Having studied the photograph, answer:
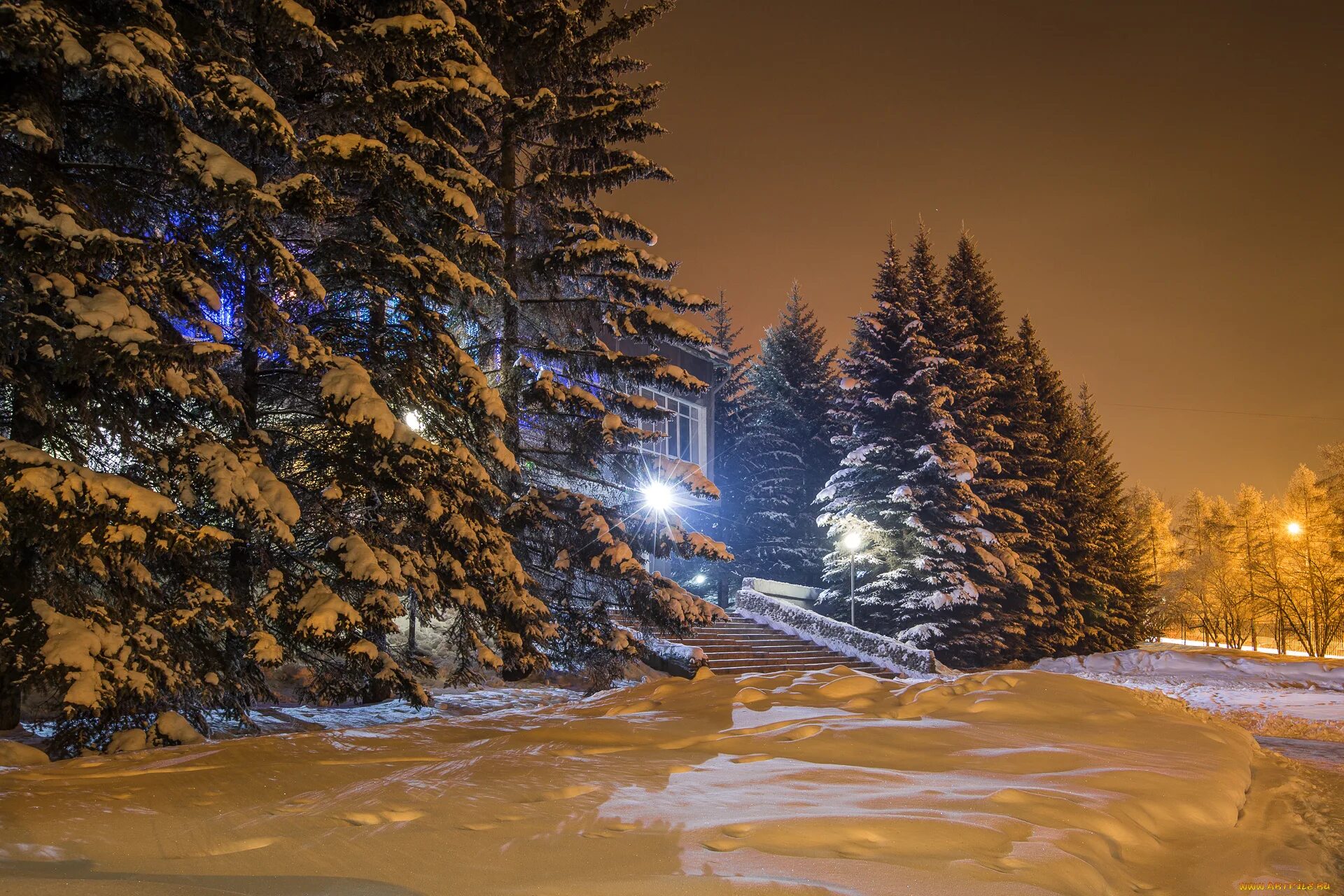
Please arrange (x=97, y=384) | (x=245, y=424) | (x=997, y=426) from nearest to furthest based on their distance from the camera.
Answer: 1. (x=97, y=384)
2. (x=245, y=424)
3. (x=997, y=426)

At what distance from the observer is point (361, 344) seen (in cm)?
912

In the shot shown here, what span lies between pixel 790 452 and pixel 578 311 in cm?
2445

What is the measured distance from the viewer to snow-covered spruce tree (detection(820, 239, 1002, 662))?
2266 cm

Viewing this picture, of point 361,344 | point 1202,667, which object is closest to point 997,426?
point 1202,667

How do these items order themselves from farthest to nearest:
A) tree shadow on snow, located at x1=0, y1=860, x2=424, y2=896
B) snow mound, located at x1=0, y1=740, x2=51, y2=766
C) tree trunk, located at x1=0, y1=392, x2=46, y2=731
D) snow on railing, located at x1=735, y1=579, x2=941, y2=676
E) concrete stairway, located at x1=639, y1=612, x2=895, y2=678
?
snow on railing, located at x1=735, y1=579, x2=941, y2=676
concrete stairway, located at x1=639, y1=612, x2=895, y2=678
tree trunk, located at x1=0, y1=392, x2=46, y2=731
snow mound, located at x1=0, y1=740, x2=51, y2=766
tree shadow on snow, located at x1=0, y1=860, x2=424, y2=896

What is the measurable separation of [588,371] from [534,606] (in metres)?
4.53

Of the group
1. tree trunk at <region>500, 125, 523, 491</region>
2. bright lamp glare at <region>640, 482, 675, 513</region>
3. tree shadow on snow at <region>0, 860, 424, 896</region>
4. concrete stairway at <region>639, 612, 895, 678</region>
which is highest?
tree trunk at <region>500, 125, 523, 491</region>

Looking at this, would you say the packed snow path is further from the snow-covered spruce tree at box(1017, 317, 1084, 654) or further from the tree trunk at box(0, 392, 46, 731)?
the snow-covered spruce tree at box(1017, 317, 1084, 654)

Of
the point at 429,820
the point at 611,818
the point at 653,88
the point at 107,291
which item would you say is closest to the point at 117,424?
the point at 107,291

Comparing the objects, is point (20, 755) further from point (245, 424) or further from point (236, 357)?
point (236, 357)

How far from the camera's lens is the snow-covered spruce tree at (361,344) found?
7.30 m

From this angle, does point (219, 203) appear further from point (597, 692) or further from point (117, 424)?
point (597, 692)

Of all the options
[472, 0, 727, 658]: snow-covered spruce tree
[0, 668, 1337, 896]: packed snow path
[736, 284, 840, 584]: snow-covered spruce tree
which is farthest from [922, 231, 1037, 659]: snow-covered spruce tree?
[0, 668, 1337, 896]: packed snow path

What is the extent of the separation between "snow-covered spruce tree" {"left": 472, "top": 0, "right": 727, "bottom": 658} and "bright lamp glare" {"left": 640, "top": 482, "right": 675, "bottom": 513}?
9.2 inches
